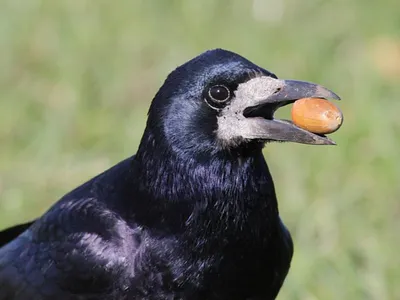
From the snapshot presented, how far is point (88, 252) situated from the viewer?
4.41 m

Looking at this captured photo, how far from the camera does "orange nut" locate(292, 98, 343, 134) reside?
4129 millimetres

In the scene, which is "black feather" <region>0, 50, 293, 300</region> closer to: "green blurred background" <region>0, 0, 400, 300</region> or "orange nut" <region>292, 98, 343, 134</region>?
"orange nut" <region>292, 98, 343, 134</region>

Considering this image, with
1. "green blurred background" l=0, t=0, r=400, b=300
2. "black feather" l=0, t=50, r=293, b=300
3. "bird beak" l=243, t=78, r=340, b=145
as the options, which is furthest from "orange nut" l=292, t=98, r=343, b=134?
"green blurred background" l=0, t=0, r=400, b=300

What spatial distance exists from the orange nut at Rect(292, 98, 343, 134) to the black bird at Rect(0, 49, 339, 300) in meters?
0.04

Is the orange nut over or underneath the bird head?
underneath

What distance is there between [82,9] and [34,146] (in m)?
1.83

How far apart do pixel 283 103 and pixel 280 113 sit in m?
3.04

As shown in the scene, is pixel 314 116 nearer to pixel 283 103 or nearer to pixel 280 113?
pixel 283 103

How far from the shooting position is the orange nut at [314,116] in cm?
413

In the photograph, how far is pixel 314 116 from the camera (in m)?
4.12

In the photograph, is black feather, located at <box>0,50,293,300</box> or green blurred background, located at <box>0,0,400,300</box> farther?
green blurred background, located at <box>0,0,400,300</box>

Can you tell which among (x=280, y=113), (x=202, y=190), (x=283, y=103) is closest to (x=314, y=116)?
(x=283, y=103)

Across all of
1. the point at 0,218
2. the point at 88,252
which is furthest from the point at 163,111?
the point at 0,218

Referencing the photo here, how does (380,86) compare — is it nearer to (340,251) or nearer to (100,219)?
(340,251)
